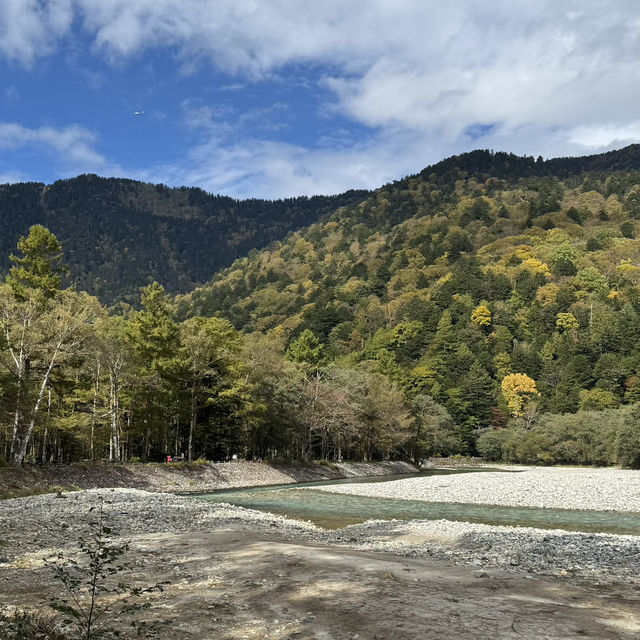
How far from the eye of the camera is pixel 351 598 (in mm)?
8750

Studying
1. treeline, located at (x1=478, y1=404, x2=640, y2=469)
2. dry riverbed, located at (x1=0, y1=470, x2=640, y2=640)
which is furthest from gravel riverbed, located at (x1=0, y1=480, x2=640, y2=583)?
treeline, located at (x1=478, y1=404, x2=640, y2=469)

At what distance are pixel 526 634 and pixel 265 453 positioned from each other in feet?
215

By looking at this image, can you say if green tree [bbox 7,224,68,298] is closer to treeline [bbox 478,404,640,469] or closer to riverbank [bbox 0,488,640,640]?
riverbank [bbox 0,488,640,640]

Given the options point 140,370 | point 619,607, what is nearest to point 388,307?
point 140,370

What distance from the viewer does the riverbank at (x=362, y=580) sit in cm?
745

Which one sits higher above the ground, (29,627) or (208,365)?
(208,365)

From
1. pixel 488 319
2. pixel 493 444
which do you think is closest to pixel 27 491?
pixel 493 444

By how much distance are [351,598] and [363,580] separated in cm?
122

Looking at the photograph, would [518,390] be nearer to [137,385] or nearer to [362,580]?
[137,385]

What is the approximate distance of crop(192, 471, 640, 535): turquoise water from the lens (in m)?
23.4

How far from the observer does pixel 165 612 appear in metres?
7.91

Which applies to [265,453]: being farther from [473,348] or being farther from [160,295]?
[473,348]

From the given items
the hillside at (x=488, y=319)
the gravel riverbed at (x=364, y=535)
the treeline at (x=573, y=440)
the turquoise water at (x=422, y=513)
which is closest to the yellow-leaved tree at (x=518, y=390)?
the hillside at (x=488, y=319)

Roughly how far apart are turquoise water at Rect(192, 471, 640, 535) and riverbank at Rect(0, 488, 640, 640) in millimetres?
5173
